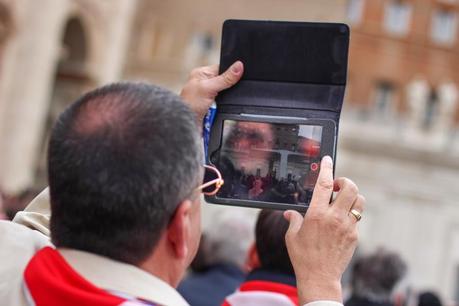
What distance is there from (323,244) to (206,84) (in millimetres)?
583

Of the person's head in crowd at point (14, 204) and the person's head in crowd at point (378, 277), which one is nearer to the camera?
the person's head in crowd at point (378, 277)

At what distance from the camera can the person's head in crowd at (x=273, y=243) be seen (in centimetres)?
330

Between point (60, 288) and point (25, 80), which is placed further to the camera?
point (25, 80)

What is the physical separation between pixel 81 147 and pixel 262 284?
1.58 meters

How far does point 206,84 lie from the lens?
236 centimetres

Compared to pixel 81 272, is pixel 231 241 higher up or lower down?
lower down

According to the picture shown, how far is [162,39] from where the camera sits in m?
32.1

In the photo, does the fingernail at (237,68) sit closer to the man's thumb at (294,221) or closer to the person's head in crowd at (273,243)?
the man's thumb at (294,221)

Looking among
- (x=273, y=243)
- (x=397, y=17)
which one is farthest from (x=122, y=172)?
(x=397, y=17)

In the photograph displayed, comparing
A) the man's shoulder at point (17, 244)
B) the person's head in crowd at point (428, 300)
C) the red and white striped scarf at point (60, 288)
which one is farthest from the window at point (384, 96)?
the red and white striped scarf at point (60, 288)

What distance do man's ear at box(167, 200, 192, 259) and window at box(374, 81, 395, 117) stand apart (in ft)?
113

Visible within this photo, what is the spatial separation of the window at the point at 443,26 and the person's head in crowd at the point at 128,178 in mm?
36048

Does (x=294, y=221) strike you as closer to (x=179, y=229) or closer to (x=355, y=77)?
(x=179, y=229)

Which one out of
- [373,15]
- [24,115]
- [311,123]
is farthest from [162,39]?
[311,123]
